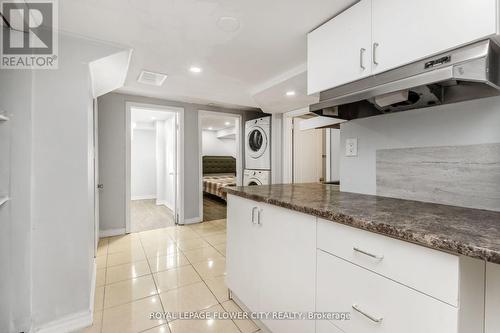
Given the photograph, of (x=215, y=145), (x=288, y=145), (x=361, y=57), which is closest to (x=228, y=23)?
(x=361, y=57)

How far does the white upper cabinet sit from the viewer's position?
915mm

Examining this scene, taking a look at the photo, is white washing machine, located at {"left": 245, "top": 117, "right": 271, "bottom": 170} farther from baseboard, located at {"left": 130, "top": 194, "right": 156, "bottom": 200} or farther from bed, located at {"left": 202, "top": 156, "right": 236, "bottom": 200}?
baseboard, located at {"left": 130, "top": 194, "right": 156, "bottom": 200}

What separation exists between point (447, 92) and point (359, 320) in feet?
3.86

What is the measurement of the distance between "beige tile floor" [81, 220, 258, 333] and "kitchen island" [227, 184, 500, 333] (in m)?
0.59

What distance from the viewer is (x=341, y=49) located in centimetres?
141

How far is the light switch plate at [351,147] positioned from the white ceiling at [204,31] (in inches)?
33.7

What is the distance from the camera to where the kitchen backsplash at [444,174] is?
1.08m

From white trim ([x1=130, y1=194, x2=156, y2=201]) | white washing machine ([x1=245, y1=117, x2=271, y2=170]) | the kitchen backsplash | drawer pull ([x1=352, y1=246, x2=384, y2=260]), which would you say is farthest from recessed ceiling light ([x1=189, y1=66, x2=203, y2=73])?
white trim ([x1=130, y1=194, x2=156, y2=201])

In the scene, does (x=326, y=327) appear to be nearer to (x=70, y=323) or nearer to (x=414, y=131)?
(x=414, y=131)

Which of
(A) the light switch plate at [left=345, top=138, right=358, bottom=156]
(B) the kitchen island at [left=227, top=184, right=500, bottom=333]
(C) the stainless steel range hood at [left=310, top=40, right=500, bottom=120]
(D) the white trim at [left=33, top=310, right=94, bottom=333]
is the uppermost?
(C) the stainless steel range hood at [left=310, top=40, right=500, bottom=120]

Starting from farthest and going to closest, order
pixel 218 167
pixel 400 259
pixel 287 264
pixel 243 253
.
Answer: pixel 218 167 < pixel 243 253 < pixel 287 264 < pixel 400 259

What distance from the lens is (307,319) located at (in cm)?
115

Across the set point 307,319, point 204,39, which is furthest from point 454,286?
point 204,39

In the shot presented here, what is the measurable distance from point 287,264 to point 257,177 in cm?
312
